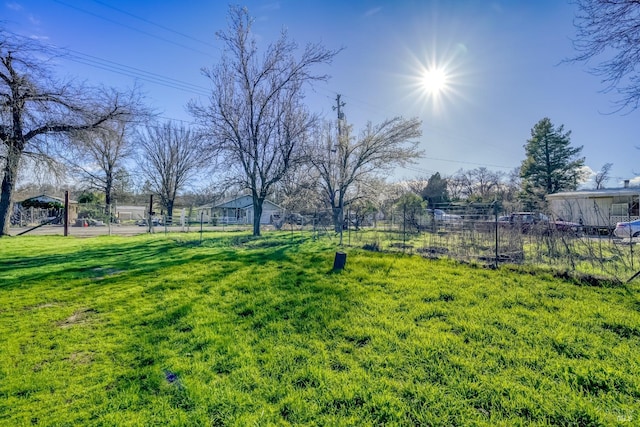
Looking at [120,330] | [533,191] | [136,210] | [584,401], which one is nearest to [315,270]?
[120,330]

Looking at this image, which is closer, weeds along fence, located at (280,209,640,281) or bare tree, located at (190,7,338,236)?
weeds along fence, located at (280,209,640,281)

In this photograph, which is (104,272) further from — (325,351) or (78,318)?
(325,351)

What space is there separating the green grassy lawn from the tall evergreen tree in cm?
3004

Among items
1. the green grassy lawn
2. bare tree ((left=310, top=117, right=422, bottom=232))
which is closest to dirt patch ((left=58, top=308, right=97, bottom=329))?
the green grassy lawn

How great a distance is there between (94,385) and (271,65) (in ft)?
48.6

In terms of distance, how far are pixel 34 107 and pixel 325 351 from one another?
48.8 ft

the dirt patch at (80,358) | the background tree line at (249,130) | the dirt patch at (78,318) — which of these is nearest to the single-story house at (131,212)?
the background tree line at (249,130)

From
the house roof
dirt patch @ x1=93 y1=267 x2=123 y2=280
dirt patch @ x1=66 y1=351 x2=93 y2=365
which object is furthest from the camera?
the house roof

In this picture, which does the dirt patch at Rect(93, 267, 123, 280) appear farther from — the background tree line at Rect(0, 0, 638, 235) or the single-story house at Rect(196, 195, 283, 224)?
the single-story house at Rect(196, 195, 283, 224)

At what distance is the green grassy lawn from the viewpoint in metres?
2.26

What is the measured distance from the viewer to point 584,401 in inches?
87.2

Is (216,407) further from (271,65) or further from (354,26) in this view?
Result: (271,65)

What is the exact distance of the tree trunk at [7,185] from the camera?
1120 cm

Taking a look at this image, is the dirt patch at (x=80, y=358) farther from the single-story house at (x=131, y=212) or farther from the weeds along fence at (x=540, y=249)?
the single-story house at (x=131, y=212)
